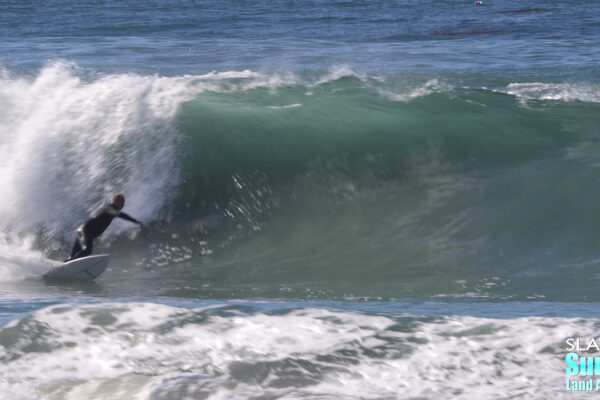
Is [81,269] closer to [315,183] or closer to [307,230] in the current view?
[307,230]

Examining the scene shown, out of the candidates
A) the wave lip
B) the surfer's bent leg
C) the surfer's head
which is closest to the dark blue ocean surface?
the wave lip

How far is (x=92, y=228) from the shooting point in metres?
8.06

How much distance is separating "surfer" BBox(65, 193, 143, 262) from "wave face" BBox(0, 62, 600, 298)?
1.84 ft

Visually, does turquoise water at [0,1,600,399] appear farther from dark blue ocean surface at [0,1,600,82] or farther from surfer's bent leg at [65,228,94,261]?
dark blue ocean surface at [0,1,600,82]

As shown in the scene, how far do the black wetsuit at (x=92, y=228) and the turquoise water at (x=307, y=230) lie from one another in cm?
38

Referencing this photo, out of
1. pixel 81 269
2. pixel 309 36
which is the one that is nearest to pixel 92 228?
pixel 81 269

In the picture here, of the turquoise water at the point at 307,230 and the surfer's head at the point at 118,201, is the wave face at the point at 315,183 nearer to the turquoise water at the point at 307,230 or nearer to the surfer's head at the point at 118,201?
the turquoise water at the point at 307,230

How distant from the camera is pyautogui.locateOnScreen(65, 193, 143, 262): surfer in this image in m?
7.96

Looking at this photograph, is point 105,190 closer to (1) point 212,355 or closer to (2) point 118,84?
(2) point 118,84

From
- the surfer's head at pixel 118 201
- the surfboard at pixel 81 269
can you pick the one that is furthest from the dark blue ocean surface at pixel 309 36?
the surfboard at pixel 81 269

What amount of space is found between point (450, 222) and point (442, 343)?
411 cm

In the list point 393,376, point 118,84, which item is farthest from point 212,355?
point 118,84

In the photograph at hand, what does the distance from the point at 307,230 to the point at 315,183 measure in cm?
102

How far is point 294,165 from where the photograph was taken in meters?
10.1
